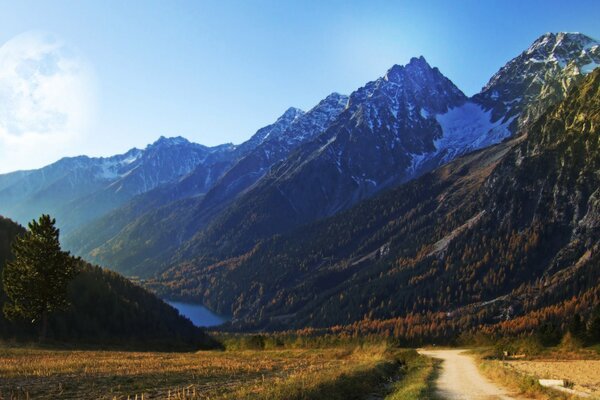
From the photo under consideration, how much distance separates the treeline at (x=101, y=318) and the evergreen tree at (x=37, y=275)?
6.26 m

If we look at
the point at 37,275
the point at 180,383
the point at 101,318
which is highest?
the point at 37,275

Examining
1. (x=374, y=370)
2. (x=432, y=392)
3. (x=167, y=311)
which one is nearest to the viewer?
(x=432, y=392)

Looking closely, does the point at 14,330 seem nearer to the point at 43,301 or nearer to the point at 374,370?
the point at 43,301

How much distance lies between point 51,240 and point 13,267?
6688 millimetres

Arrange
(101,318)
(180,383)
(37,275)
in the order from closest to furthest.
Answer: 1. (180,383)
2. (37,275)
3. (101,318)

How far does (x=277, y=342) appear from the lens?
105 m

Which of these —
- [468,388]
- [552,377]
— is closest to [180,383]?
[468,388]

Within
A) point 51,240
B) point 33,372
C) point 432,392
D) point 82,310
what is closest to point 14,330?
point 51,240

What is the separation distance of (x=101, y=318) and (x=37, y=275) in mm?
43730

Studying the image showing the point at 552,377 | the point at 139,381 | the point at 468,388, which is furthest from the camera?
the point at 552,377

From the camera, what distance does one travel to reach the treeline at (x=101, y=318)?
90.5 metres

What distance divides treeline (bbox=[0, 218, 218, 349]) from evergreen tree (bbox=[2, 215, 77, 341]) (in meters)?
6.26

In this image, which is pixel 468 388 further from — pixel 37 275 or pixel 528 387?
pixel 37 275

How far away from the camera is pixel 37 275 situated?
73.4m
